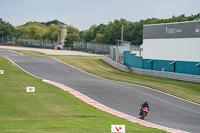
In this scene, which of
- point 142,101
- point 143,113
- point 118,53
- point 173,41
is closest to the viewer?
point 143,113

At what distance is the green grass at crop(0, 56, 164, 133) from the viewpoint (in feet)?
59.8

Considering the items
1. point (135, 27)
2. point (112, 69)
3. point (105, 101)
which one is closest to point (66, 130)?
point (105, 101)

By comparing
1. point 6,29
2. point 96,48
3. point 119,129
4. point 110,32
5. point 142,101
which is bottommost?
point 142,101

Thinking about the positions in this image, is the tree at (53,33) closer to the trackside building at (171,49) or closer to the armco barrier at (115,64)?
the armco barrier at (115,64)

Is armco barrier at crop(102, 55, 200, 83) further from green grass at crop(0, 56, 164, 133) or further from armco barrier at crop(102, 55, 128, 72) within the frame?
green grass at crop(0, 56, 164, 133)

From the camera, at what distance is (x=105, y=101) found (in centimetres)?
3086

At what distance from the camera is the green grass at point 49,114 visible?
59.8ft

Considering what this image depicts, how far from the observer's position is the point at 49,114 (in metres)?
23.1

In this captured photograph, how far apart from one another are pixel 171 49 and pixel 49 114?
36.2m

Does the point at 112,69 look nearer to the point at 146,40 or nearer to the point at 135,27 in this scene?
the point at 146,40

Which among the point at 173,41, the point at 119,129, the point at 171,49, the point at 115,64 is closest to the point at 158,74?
the point at 171,49

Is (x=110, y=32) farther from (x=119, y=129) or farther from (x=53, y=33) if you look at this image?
(x=119, y=129)

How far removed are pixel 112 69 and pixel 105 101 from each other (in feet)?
103

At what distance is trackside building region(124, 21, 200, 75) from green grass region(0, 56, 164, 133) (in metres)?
22.9
